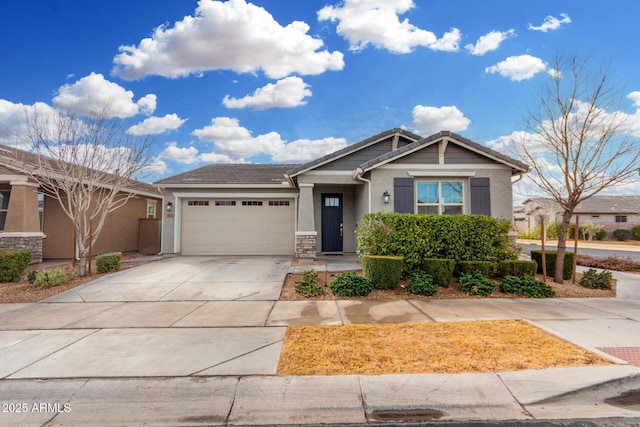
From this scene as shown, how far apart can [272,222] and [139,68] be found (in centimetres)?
785

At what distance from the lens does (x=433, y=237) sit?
7.65m

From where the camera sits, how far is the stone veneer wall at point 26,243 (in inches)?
432

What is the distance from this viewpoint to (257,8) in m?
10.4

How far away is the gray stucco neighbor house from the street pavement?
4.61 m

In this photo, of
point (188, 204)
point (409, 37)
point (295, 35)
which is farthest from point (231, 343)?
point (409, 37)

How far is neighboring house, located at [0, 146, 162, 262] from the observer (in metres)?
11.1

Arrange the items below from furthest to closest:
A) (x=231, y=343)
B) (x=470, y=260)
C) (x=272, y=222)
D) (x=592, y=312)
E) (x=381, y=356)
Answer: (x=272, y=222)
(x=470, y=260)
(x=592, y=312)
(x=231, y=343)
(x=381, y=356)

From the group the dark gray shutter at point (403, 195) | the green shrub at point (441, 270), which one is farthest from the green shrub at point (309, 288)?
the dark gray shutter at point (403, 195)

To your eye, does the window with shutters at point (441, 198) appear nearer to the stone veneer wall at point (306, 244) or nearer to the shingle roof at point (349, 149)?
the shingle roof at point (349, 149)

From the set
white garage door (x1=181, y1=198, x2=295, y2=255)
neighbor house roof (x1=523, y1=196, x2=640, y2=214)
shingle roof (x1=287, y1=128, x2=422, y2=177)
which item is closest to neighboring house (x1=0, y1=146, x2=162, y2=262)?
white garage door (x1=181, y1=198, x2=295, y2=255)

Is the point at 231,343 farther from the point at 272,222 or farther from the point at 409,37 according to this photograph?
the point at 409,37

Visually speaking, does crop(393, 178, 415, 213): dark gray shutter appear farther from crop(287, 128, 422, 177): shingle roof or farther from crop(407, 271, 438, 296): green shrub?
crop(407, 271, 438, 296): green shrub

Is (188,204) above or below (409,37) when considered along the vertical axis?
below

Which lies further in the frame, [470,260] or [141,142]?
[141,142]
